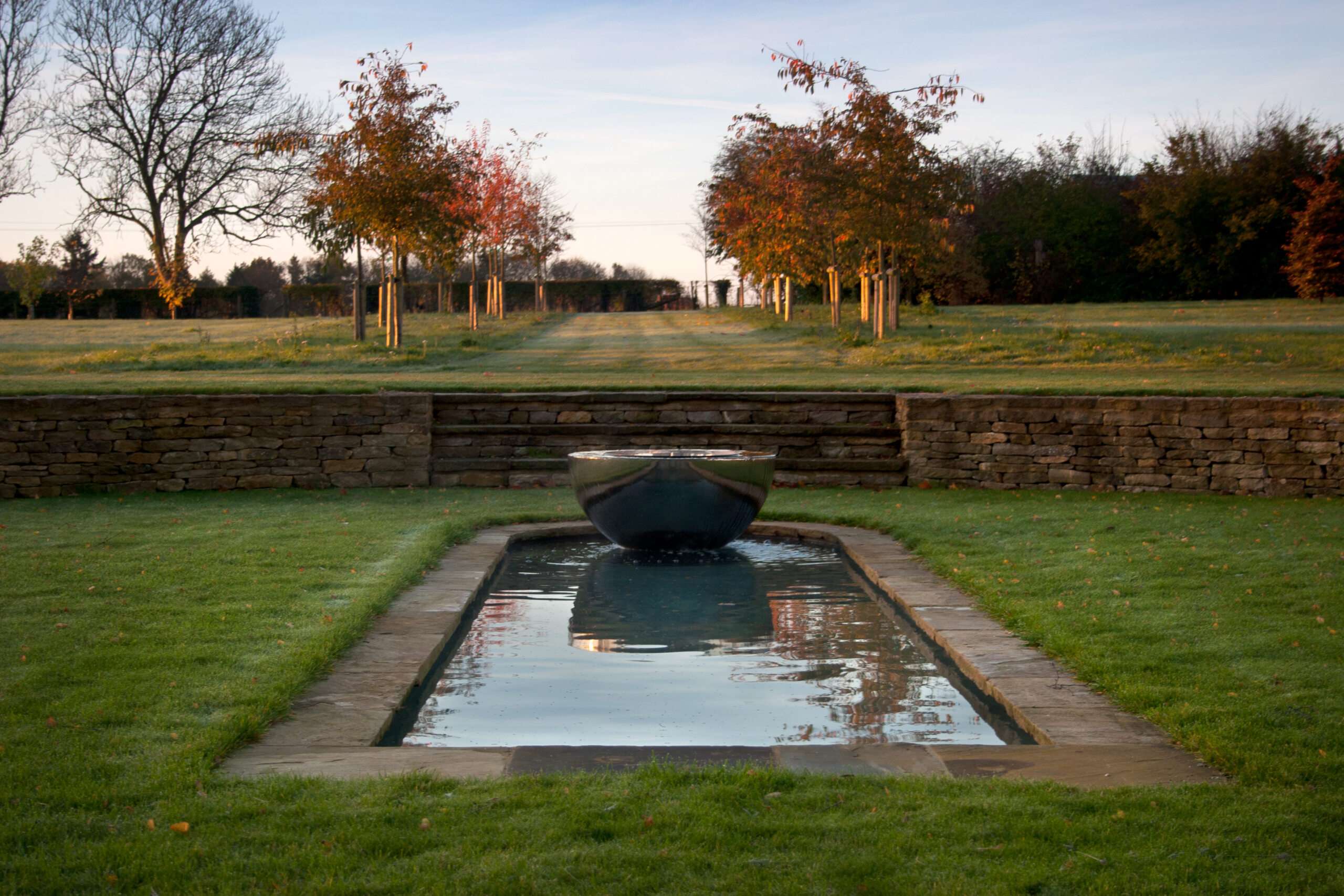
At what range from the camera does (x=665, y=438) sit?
11.3 meters

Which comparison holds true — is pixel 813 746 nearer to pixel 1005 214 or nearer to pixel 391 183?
pixel 391 183

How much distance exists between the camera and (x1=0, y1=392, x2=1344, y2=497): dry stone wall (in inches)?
403

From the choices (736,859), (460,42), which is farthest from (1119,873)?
(460,42)

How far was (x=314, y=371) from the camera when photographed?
16625mm

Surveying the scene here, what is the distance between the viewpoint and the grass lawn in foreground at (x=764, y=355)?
13.1 m

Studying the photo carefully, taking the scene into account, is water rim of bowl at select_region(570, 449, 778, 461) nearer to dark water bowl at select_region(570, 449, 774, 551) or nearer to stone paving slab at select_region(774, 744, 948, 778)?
dark water bowl at select_region(570, 449, 774, 551)

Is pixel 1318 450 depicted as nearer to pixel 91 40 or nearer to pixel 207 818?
pixel 207 818

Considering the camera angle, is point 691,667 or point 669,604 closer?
point 691,667

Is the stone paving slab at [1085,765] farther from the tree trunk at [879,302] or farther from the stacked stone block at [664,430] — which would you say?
the tree trunk at [879,302]

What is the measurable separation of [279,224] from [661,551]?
22.9m

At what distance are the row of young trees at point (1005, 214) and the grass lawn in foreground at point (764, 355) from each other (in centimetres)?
162

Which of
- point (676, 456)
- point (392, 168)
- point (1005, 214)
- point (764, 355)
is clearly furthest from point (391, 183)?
point (1005, 214)

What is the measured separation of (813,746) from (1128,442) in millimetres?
7646

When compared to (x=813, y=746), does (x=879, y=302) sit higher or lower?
higher
